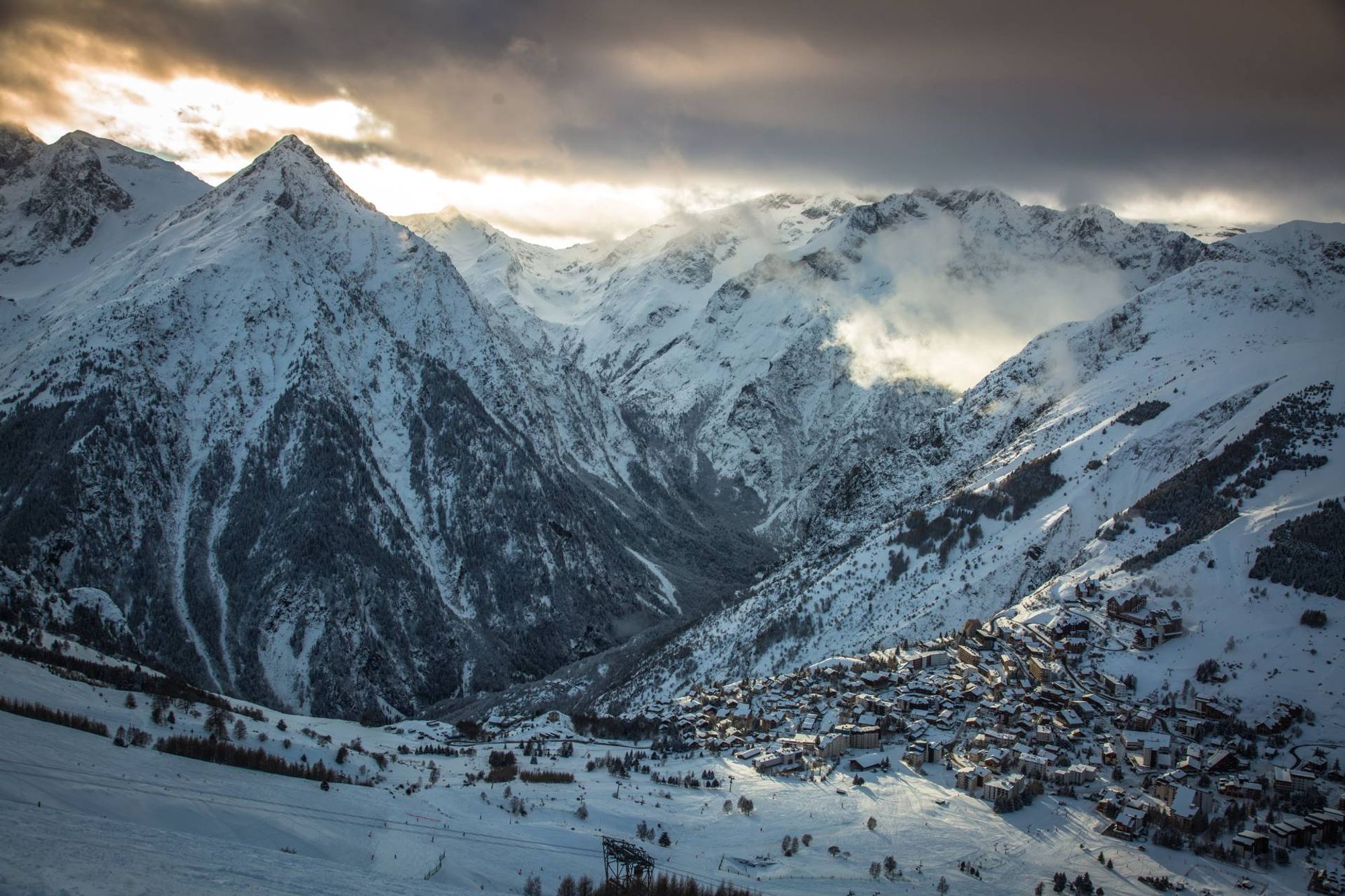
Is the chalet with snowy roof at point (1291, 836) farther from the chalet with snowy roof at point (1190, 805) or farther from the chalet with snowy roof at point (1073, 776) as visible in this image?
the chalet with snowy roof at point (1073, 776)

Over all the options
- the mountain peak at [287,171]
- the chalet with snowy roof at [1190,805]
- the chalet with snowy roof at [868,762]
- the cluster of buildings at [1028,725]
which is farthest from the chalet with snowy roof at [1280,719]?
the mountain peak at [287,171]

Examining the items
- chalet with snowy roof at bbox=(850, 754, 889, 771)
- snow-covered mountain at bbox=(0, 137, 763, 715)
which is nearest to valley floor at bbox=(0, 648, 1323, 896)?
chalet with snowy roof at bbox=(850, 754, 889, 771)

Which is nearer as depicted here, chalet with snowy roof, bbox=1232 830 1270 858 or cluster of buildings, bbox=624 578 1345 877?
chalet with snowy roof, bbox=1232 830 1270 858

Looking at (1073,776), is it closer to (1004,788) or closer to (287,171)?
(1004,788)

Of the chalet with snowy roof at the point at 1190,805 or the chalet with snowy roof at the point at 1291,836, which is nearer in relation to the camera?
the chalet with snowy roof at the point at 1291,836

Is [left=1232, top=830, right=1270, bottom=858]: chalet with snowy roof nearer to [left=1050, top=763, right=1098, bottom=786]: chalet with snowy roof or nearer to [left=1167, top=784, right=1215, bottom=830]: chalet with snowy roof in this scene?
[left=1167, top=784, right=1215, bottom=830]: chalet with snowy roof

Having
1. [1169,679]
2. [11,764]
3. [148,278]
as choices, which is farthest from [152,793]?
[148,278]

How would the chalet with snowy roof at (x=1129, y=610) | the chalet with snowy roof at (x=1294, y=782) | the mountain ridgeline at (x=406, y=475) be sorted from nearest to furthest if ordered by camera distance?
the chalet with snowy roof at (x=1294, y=782) → the chalet with snowy roof at (x=1129, y=610) → the mountain ridgeline at (x=406, y=475)

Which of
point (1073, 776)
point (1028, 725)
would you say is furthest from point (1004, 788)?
point (1028, 725)

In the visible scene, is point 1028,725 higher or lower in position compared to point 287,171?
lower
